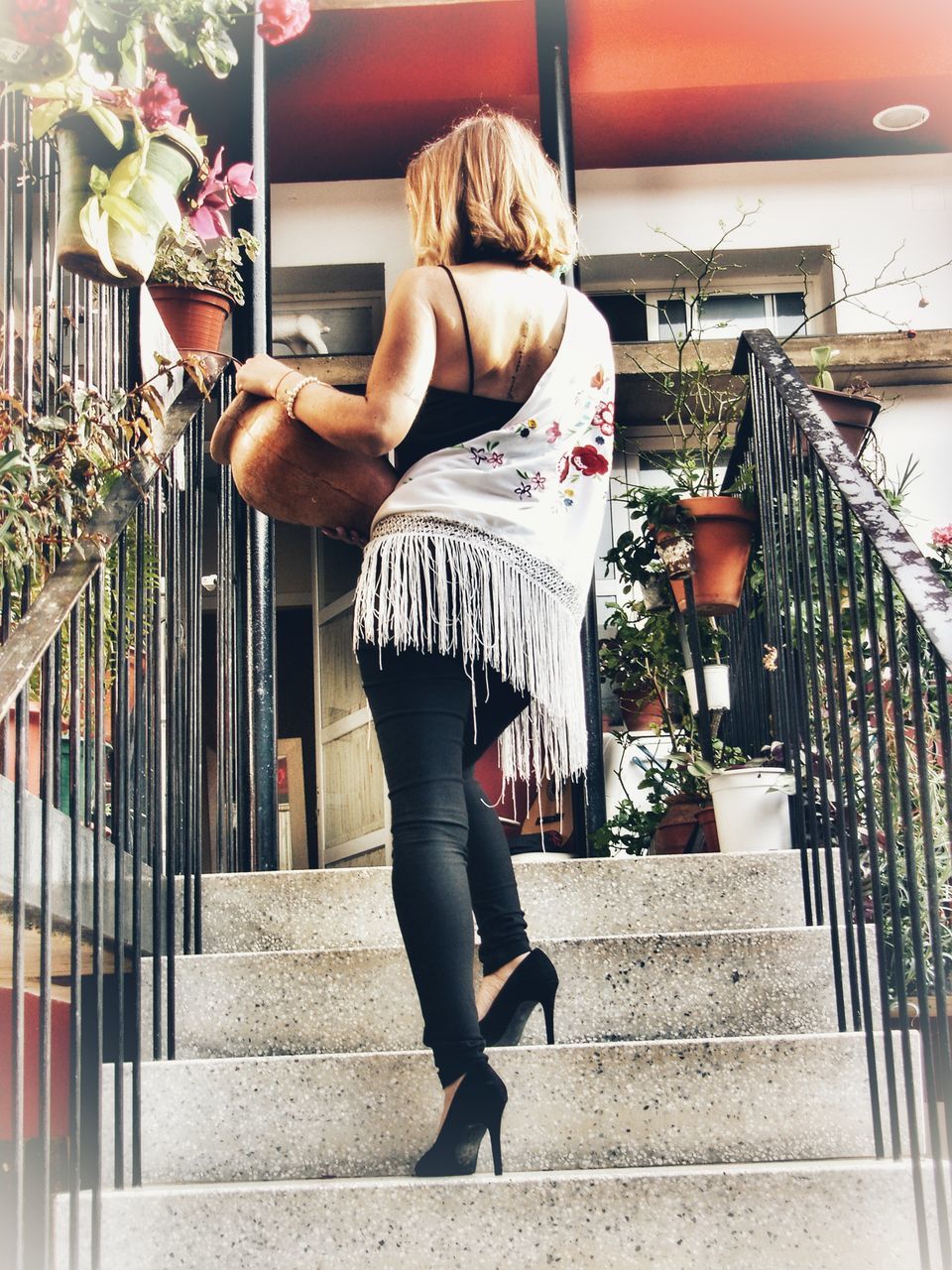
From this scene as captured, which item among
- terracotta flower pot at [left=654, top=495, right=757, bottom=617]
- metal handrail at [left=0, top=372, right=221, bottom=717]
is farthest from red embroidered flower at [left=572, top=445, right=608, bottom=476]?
terracotta flower pot at [left=654, top=495, right=757, bottom=617]

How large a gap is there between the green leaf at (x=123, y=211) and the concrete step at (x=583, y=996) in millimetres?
1182

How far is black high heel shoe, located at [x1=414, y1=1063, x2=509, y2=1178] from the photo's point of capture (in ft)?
5.87

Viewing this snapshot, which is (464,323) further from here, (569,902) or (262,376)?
(569,902)

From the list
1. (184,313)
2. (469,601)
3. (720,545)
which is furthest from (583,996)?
(184,313)

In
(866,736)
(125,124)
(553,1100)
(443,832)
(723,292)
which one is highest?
(723,292)

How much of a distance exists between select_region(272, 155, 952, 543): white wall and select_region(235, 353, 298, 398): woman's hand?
11.6 feet

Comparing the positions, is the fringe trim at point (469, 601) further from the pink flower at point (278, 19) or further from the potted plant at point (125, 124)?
the pink flower at point (278, 19)

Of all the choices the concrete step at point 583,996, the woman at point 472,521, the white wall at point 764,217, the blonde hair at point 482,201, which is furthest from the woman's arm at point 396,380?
the white wall at point 764,217

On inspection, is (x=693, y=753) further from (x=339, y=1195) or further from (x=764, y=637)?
(x=339, y=1195)

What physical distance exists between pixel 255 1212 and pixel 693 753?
2.16 m

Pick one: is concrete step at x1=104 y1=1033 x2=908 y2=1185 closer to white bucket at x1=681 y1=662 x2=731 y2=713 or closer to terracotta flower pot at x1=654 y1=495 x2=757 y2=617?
terracotta flower pot at x1=654 y1=495 x2=757 y2=617

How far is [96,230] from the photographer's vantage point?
2148 mm

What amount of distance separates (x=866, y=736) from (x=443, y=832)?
64 centimetres

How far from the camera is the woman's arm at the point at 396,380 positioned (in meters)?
1.92
